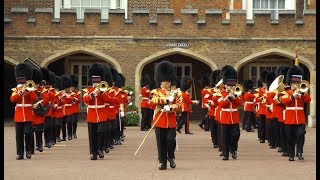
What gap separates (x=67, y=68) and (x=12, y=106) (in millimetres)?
3160

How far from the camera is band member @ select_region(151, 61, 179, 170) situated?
38.3 ft

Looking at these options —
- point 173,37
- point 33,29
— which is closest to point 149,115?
point 173,37

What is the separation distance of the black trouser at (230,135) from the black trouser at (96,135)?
231 cm

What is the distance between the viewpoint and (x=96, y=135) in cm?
1322

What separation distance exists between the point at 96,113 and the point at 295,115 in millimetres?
3743

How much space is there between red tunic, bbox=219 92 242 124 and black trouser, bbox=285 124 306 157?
100 centimetres

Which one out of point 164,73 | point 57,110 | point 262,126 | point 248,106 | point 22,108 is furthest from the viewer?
point 248,106

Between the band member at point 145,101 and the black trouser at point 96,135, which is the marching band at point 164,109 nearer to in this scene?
the black trouser at point 96,135

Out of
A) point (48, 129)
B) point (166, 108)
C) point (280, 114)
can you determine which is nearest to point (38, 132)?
point (48, 129)

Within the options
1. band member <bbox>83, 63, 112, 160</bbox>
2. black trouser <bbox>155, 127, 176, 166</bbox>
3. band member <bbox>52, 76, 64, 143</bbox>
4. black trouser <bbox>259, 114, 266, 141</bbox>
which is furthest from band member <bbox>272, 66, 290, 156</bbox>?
band member <bbox>52, 76, 64, 143</bbox>

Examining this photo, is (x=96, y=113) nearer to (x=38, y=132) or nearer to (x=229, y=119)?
Result: (x=38, y=132)

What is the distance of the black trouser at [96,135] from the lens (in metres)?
13.1

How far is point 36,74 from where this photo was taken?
47.6 feet

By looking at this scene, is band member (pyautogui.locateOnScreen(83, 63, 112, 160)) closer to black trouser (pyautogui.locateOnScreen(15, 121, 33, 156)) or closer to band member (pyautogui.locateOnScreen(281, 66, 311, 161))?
black trouser (pyautogui.locateOnScreen(15, 121, 33, 156))
